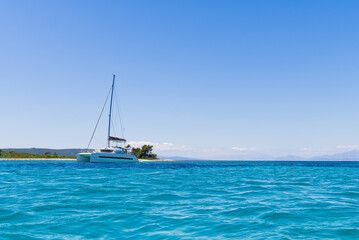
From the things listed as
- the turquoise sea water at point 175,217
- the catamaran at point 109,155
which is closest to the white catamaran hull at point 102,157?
the catamaran at point 109,155

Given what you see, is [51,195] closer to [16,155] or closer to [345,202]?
[345,202]

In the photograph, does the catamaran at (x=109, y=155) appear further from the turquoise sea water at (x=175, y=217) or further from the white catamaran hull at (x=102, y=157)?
the turquoise sea water at (x=175, y=217)

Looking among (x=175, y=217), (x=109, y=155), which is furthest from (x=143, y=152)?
(x=175, y=217)

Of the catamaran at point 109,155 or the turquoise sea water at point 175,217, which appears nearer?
the turquoise sea water at point 175,217

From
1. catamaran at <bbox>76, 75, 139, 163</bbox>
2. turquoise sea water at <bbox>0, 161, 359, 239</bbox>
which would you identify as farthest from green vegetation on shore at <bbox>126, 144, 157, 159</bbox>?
turquoise sea water at <bbox>0, 161, 359, 239</bbox>

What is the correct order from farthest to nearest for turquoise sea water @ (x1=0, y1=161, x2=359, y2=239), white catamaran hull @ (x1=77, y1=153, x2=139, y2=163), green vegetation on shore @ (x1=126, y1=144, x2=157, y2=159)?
green vegetation on shore @ (x1=126, y1=144, x2=157, y2=159), white catamaran hull @ (x1=77, y1=153, x2=139, y2=163), turquoise sea water @ (x1=0, y1=161, x2=359, y2=239)

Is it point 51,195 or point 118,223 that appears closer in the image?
point 118,223

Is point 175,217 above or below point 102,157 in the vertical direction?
above

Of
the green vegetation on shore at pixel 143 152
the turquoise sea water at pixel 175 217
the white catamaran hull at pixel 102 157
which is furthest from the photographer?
the green vegetation on shore at pixel 143 152

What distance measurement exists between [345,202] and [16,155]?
9532cm

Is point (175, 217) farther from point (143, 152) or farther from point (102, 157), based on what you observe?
point (143, 152)

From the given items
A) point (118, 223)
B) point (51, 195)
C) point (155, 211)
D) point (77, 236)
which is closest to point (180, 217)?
point (155, 211)

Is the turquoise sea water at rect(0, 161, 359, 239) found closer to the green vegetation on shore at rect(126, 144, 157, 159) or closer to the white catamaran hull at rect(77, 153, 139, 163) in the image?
the white catamaran hull at rect(77, 153, 139, 163)

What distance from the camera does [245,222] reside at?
764 centimetres
